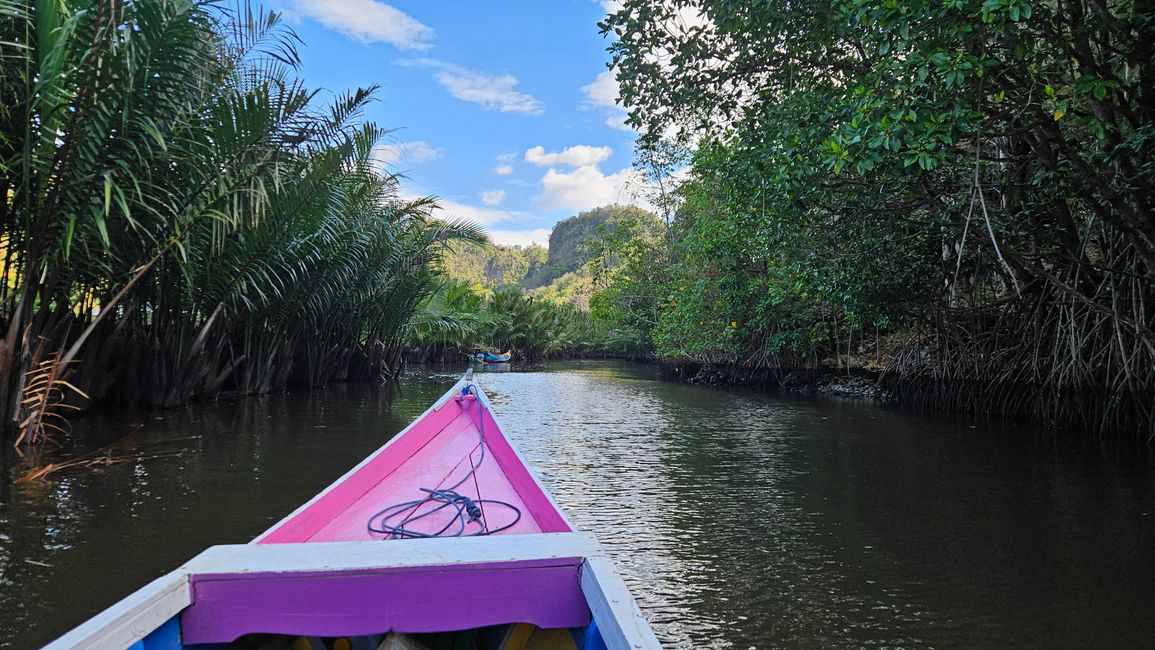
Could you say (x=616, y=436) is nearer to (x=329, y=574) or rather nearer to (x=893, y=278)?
(x=893, y=278)

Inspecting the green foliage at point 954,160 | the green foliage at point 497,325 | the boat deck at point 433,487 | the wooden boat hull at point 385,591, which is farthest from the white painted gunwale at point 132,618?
the green foliage at point 497,325

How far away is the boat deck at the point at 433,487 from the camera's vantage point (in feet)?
10.2

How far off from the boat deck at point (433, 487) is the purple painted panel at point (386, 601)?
68 centimetres

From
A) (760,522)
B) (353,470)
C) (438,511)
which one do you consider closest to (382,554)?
(438,511)

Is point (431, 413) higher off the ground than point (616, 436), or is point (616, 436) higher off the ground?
point (431, 413)

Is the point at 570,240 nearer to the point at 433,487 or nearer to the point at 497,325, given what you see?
the point at 497,325

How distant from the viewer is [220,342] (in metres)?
10.9

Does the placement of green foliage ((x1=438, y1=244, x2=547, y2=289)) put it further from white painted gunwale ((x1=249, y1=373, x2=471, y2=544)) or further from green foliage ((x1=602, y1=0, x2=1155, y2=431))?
white painted gunwale ((x1=249, y1=373, x2=471, y2=544))

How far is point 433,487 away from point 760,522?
2459mm

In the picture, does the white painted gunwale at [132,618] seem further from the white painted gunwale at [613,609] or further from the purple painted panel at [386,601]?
the white painted gunwale at [613,609]

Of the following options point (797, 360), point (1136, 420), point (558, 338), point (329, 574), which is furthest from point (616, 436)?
point (558, 338)

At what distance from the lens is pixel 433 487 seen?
397 centimetres

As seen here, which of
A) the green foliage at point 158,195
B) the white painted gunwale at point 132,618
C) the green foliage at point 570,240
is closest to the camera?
the white painted gunwale at point 132,618

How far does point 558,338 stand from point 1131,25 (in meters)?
34.9
